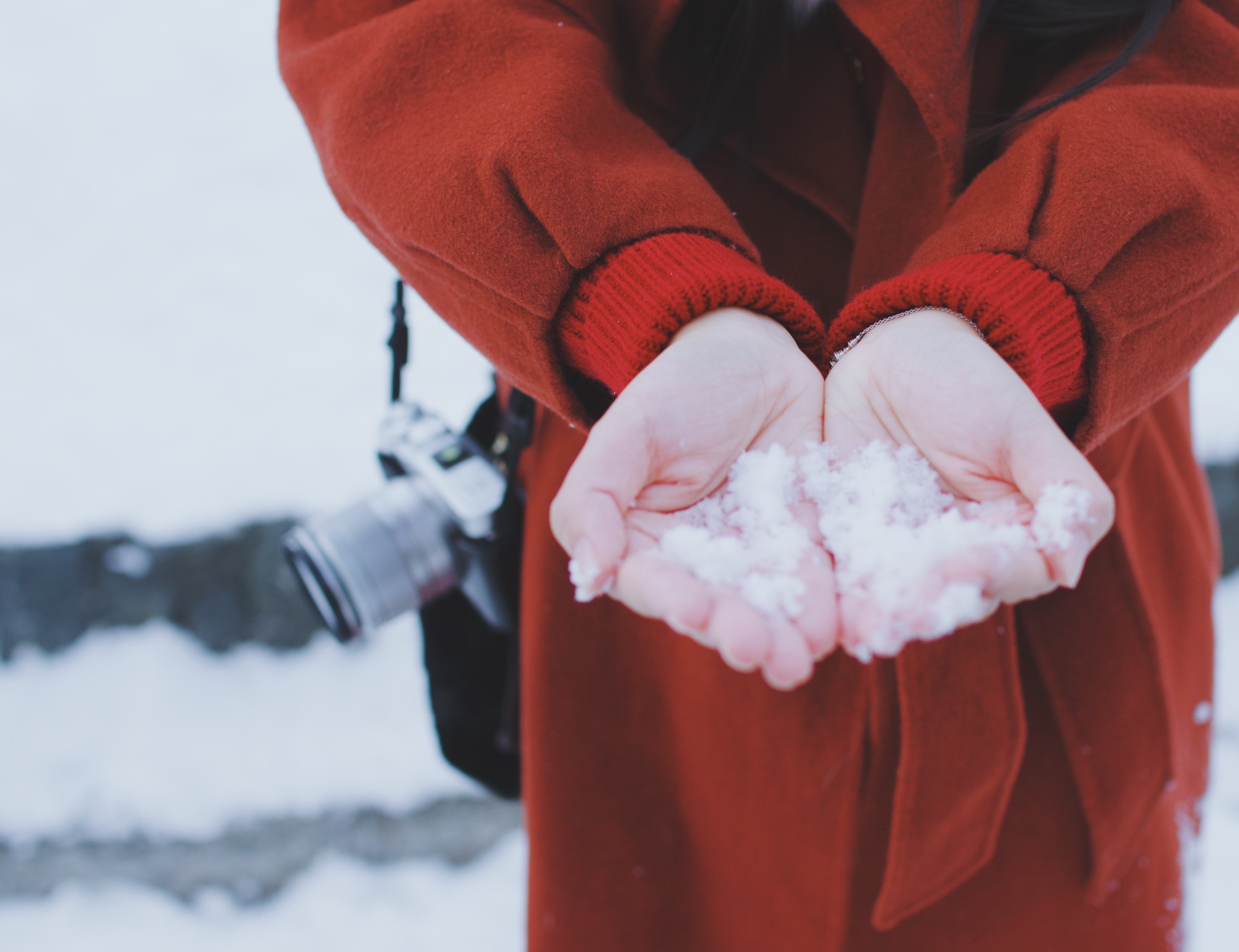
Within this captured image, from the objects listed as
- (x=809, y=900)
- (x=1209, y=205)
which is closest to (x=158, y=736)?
(x=809, y=900)

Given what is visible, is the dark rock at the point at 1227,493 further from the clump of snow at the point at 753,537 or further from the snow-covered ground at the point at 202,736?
the snow-covered ground at the point at 202,736

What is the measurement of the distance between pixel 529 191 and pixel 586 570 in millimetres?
311

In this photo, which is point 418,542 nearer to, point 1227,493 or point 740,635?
point 740,635

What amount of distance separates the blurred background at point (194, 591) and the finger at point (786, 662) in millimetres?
1317

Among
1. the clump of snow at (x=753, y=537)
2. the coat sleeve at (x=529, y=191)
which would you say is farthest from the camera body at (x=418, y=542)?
the clump of snow at (x=753, y=537)

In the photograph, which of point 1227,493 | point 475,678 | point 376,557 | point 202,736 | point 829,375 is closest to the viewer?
point 829,375

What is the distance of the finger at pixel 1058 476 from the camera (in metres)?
0.48

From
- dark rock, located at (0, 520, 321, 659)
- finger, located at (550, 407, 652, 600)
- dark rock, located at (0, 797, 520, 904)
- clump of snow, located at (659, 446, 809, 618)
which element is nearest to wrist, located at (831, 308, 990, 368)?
clump of snow, located at (659, 446, 809, 618)

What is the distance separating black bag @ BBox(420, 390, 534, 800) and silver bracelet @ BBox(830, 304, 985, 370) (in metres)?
0.47

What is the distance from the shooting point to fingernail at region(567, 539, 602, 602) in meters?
0.48

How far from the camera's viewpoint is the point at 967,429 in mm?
571

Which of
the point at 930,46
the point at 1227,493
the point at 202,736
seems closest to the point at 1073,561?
the point at 930,46

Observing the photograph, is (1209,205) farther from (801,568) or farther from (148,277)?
(148,277)

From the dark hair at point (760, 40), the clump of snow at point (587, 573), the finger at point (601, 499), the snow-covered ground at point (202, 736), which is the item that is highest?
the dark hair at point (760, 40)
